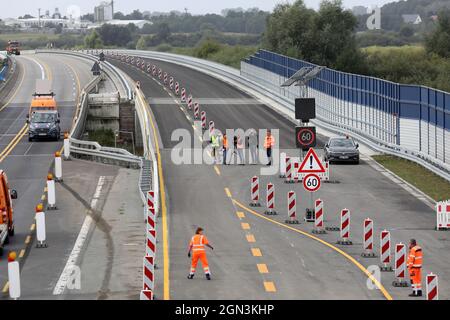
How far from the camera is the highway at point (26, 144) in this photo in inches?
1421

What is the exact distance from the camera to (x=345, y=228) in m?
32.4

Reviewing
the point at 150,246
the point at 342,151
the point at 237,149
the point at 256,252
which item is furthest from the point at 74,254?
the point at 342,151

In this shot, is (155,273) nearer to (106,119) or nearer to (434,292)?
(434,292)

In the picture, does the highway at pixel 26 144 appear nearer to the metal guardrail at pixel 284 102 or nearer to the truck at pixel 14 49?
the metal guardrail at pixel 284 102

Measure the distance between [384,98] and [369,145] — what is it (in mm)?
3481

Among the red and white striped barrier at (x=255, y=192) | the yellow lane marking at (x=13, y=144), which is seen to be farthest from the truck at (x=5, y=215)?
the yellow lane marking at (x=13, y=144)

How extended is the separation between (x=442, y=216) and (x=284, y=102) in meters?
44.5

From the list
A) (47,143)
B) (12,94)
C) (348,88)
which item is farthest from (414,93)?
(12,94)

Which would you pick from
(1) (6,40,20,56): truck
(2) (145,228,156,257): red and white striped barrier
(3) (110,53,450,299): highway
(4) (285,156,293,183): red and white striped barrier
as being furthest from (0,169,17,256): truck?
(1) (6,40,20,56): truck

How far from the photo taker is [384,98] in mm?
59969

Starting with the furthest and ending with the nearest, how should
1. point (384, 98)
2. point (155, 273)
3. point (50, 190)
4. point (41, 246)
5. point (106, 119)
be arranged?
point (106, 119) → point (384, 98) → point (50, 190) → point (41, 246) → point (155, 273)

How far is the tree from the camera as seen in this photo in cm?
13212

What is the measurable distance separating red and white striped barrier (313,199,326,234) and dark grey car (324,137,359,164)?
57.8 ft

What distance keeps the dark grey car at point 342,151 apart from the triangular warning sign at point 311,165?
56.5 ft
